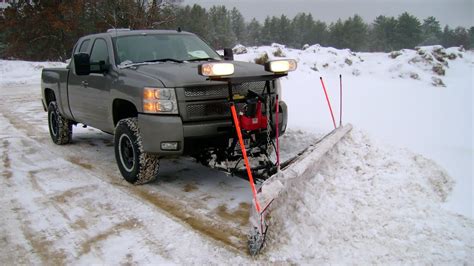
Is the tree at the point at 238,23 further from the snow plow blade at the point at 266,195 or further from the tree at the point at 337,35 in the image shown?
the snow plow blade at the point at 266,195

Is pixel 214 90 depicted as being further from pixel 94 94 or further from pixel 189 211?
pixel 94 94

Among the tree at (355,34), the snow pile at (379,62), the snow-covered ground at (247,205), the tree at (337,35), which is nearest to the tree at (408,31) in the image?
the tree at (355,34)

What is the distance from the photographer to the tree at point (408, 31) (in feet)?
213

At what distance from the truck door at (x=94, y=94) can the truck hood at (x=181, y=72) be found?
74 cm

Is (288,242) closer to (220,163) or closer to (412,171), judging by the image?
(220,163)

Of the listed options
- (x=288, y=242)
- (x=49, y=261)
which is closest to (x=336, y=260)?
(x=288, y=242)

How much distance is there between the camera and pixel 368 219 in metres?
3.63

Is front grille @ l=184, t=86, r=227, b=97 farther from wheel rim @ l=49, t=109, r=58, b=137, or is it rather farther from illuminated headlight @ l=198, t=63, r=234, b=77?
wheel rim @ l=49, t=109, r=58, b=137

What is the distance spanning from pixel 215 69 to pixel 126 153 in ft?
6.60

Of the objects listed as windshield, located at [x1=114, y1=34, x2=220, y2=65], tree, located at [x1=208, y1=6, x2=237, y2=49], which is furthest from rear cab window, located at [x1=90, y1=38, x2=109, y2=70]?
tree, located at [x1=208, y1=6, x2=237, y2=49]

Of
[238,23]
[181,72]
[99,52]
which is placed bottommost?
[181,72]

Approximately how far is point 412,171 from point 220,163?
6.93 feet

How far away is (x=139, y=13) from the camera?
28.3 m

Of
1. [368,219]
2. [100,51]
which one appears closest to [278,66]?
[368,219]
